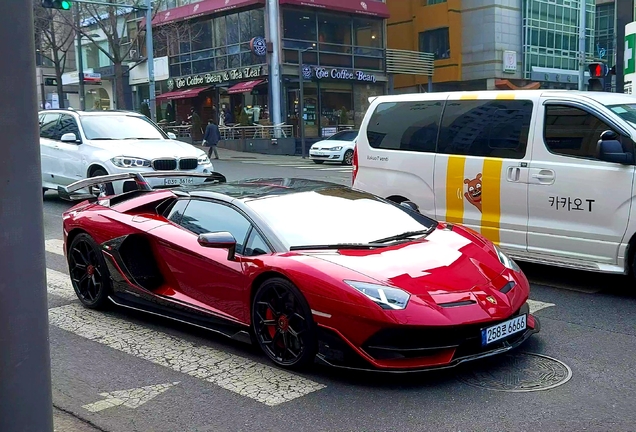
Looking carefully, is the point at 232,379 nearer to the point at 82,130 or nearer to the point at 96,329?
the point at 96,329

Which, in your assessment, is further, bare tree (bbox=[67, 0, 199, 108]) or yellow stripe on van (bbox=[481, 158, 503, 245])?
bare tree (bbox=[67, 0, 199, 108])

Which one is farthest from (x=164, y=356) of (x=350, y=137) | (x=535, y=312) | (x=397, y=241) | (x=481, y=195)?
(x=350, y=137)

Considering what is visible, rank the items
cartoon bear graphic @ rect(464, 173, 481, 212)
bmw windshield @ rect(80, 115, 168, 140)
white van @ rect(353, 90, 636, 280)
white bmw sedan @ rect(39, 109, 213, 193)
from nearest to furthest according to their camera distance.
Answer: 1. white van @ rect(353, 90, 636, 280)
2. cartoon bear graphic @ rect(464, 173, 481, 212)
3. white bmw sedan @ rect(39, 109, 213, 193)
4. bmw windshield @ rect(80, 115, 168, 140)

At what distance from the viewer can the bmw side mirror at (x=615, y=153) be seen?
7078mm

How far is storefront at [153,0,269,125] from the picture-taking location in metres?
38.8

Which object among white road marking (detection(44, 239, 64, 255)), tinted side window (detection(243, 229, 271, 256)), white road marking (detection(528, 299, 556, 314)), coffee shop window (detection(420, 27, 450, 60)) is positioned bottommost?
white road marking (detection(528, 299, 556, 314))

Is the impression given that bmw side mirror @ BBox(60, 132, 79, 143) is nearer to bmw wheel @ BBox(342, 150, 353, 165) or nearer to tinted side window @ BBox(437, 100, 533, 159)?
tinted side window @ BBox(437, 100, 533, 159)

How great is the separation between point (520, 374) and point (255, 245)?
2074 millimetres

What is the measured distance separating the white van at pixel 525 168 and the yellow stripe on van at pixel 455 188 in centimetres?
1

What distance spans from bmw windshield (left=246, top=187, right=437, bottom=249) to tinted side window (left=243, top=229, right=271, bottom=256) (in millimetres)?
130

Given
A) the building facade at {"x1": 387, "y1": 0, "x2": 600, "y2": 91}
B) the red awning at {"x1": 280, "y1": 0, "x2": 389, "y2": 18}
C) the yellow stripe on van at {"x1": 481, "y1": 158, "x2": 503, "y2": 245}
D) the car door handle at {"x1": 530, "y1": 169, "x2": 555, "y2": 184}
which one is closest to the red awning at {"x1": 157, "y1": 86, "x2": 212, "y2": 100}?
the red awning at {"x1": 280, "y1": 0, "x2": 389, "y2": 18}

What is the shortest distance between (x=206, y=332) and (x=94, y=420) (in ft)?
5.84

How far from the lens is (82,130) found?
1388 centimetres

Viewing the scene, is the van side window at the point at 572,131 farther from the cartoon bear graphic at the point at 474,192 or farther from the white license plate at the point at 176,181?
the white license plate at the point at 176,181
